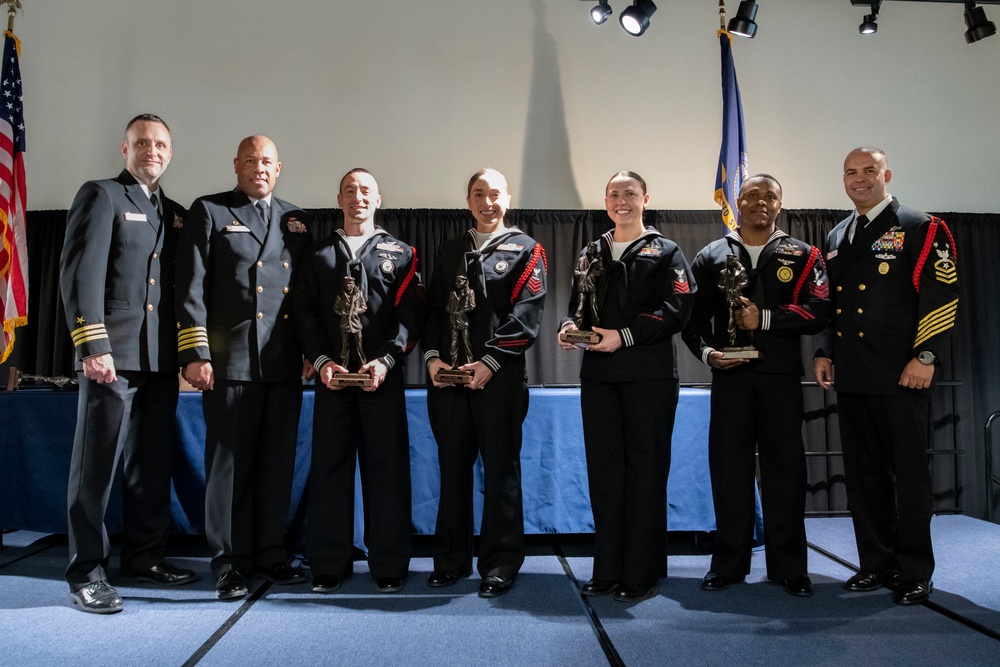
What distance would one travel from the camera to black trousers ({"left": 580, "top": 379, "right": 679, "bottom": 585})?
289 cm

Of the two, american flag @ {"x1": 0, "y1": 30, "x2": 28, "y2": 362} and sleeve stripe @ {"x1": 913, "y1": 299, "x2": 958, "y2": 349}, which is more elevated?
american flag @ {"x1": 0, "y1": 30, "x2": 28, "y2": 362}

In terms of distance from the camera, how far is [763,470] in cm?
307

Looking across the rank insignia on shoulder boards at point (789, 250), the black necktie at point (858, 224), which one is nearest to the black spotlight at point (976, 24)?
the black necktie at point (858, 224)

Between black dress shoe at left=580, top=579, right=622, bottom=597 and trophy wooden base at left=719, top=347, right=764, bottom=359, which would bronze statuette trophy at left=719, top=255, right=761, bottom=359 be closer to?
trophy wooden base at left=719, top=347, right=764, bottom=359

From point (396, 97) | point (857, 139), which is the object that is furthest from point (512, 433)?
point (857, 139)

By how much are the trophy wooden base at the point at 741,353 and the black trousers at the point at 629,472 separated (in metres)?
0.26

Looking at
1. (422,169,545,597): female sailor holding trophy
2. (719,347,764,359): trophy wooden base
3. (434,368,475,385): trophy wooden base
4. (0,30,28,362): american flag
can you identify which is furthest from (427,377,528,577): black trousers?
(0,30,28,362): american flag

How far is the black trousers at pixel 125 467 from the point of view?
9.41 feet

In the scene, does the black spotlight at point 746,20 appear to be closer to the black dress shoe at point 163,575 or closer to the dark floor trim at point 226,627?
the dark floor trim at point 226,627

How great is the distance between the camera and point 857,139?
21.6ft

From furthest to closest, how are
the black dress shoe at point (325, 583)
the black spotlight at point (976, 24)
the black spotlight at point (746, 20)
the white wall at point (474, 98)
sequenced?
1. the white wall at point (474, 98)
2. the black spotlight at point (976, 24)
3. the black spotlight at point (746, 20)
4. the black dress shoe at point (325, 583)

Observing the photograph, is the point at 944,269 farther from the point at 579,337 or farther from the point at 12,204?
the point at 12,204

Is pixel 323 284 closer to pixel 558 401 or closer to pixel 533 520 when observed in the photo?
pixel 558 401

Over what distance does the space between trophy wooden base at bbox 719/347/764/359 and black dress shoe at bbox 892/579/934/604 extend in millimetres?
1128
